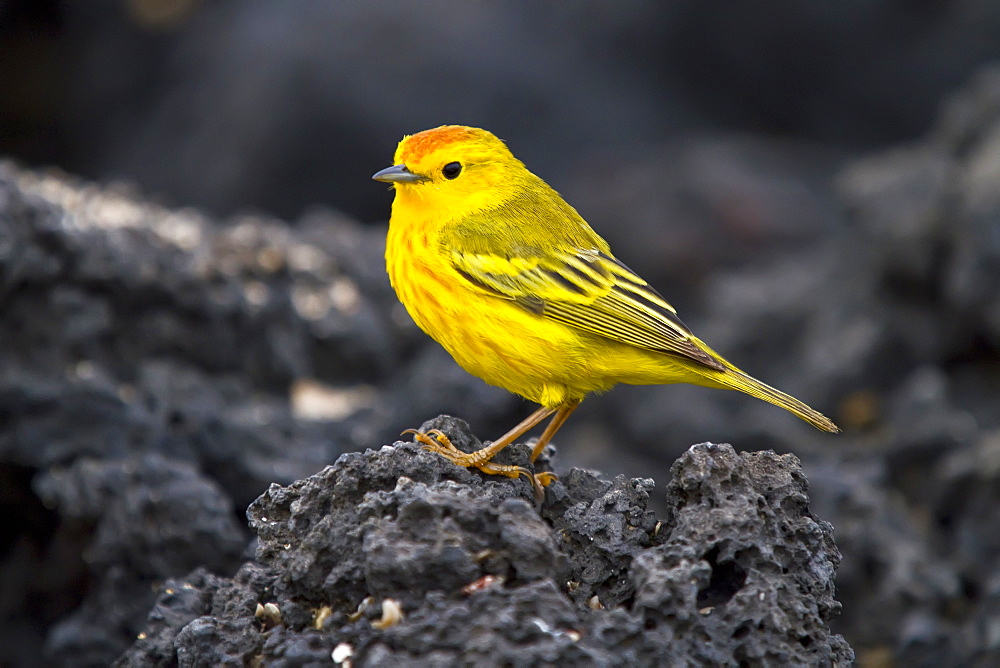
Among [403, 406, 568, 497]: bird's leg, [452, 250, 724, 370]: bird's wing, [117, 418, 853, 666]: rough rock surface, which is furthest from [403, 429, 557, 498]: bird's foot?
[452, 250, 724, 370]: bird's wing

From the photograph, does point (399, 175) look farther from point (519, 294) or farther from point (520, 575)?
point (520, 575)

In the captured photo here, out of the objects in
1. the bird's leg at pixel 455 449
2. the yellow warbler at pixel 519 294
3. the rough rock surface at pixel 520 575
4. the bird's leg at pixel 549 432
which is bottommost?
the rough rock surface at pixel 520 575

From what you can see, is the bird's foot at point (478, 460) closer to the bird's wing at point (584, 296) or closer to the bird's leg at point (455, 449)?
the bird's leg at point (455, 449)

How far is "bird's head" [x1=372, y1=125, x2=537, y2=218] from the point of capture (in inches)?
196

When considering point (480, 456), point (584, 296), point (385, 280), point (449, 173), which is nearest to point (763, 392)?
point (584, 296)

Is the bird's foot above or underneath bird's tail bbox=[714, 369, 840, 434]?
underneath

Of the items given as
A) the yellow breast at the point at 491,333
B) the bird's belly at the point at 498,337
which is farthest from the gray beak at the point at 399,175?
the bird's belly at the point at 498,337

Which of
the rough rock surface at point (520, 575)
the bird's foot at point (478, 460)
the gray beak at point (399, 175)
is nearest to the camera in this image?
the rough rock surface at point (520, 575)

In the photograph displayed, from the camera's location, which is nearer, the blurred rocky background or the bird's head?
the bird's head

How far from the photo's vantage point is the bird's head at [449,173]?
4.97m

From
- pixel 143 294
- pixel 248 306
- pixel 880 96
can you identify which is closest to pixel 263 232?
pixel 248 306

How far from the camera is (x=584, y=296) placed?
16.0 ft

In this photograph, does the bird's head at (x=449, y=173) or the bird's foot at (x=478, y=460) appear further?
the bird's head at (x=449, y=173)

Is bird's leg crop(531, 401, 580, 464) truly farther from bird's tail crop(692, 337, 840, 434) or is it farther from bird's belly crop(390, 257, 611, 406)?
bird's tail crop(692, 337, 840, 434)
